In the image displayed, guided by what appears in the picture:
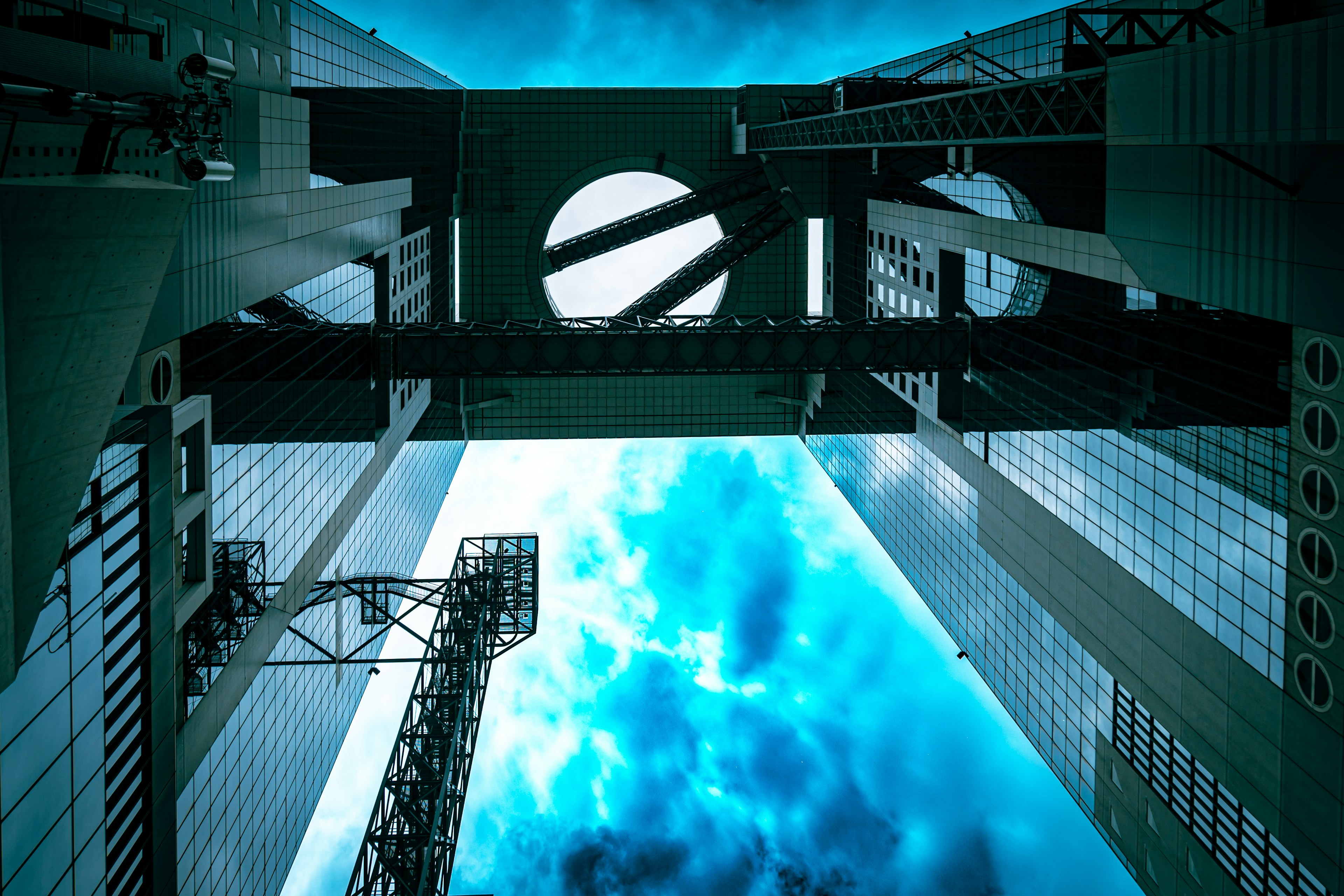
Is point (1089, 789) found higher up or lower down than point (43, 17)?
lower down

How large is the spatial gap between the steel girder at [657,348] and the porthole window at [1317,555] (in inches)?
825

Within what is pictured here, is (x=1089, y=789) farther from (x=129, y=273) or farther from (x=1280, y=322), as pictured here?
(x=129, y=273)

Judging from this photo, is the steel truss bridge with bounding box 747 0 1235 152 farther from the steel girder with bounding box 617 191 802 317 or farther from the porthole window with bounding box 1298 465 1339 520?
the steel girder with bounding box 617 191 802 317

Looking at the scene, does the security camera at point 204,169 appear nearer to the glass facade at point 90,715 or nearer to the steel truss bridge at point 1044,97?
the glass facade at point 90,715

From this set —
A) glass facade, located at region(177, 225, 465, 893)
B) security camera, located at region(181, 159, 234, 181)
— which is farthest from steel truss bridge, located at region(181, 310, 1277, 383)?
security camera, located at region(181, 159, 234, 181)

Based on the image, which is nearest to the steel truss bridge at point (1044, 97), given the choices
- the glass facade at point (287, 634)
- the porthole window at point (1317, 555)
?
the porthole window at point (1317, 555)

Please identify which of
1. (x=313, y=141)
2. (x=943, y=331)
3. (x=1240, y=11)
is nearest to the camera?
(x=1240, y=11)

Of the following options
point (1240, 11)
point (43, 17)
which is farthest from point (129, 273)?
point (1240, 11)

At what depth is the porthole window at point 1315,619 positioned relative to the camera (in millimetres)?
19984

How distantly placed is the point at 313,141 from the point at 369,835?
26.3 m

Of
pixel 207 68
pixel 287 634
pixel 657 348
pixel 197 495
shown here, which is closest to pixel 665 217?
pixel 657 348

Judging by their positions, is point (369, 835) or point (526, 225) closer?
point (369, 835)

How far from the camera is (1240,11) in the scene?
21.7 meters

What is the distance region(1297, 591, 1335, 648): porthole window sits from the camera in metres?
20.0
